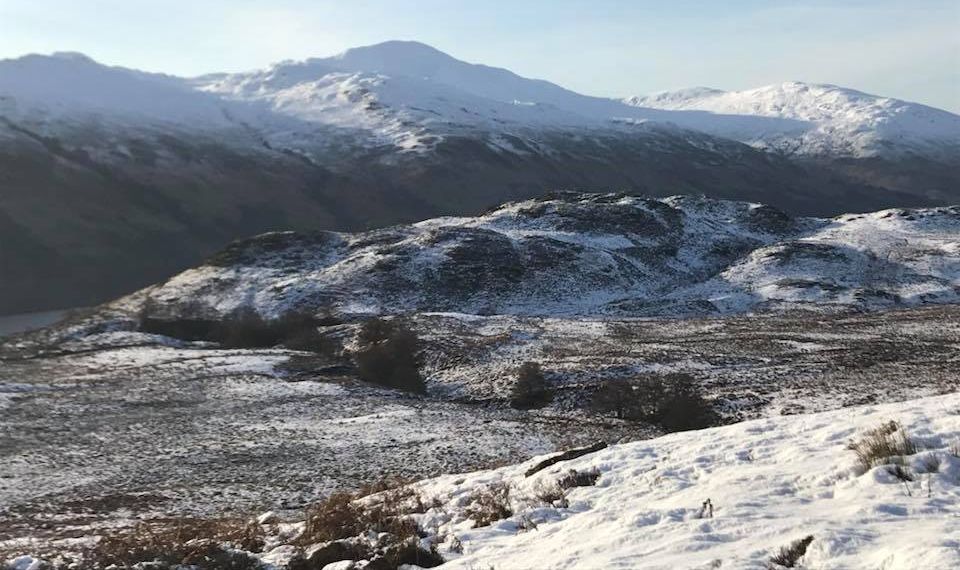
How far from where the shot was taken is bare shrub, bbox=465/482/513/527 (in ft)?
39.7

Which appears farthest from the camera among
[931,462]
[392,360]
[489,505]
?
[392,360]

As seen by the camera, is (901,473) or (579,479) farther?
(579,479)

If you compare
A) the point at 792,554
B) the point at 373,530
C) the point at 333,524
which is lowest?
the point at 333,524

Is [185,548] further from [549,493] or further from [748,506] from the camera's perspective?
[748,506]

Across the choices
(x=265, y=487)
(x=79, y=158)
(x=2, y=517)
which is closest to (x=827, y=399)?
(x=265, y=487)

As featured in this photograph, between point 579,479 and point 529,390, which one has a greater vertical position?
point 579,479

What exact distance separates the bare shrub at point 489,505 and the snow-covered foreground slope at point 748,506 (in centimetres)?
21

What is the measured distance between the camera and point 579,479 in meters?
13.2

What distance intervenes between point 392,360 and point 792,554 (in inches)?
1352

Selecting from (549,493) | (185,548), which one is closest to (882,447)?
(549,493)

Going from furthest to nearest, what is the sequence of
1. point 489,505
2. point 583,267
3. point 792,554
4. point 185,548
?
point 583,267
point 489,505
point 185,548
point 792,554

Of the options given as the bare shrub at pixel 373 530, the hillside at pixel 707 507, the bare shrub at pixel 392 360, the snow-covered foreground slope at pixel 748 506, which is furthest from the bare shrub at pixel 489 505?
the bare shrub at pixel 392 360

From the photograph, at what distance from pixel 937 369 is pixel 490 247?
4680cm

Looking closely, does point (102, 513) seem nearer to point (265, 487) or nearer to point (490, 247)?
point (265, 487)
